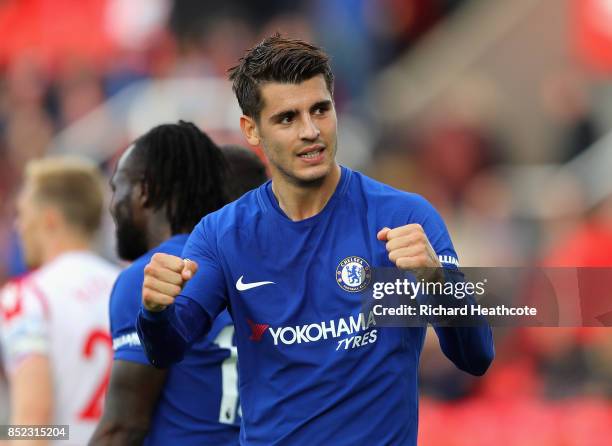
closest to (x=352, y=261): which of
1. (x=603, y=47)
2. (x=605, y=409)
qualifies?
(x=605, y=409)

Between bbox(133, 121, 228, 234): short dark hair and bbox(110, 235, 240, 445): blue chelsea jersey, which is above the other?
bbox(133, 121, 228, 234): short dark hair

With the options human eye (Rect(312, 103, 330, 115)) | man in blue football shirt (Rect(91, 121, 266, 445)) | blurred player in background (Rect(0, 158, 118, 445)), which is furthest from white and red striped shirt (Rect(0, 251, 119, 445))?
human eye (Rect(312, 103, 330, 115))

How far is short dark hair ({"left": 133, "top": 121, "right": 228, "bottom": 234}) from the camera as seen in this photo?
15.5 feet

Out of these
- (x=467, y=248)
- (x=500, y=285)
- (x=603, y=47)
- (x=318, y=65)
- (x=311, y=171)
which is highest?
(x=603, y=47)

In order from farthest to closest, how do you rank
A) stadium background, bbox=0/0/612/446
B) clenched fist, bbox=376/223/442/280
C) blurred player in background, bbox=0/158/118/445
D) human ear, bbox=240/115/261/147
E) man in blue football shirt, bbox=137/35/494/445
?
stadium background, bbox=0/0/612/446, blurred player in background, bbox=0/158/118/445, human ear, bbox=240/115/261/147, man in blue football shirt, bbox=137/35/494/445, clenched fist, bbox=376/223/442/280

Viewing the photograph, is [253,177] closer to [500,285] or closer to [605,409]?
[500,285]

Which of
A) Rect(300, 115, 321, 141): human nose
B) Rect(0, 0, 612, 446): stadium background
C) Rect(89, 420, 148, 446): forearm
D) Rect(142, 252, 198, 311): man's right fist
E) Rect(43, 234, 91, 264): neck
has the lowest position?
Rect(89, 420, 148, 446): forearm

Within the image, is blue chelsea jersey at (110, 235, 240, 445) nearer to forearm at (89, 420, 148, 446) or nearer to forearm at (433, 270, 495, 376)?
forearm at (89, 420, 148, 446)

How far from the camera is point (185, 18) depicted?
12.8 metres

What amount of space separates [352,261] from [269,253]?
0.26 m

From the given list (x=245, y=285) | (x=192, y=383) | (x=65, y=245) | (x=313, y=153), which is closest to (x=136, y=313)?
(x=192, y=383)

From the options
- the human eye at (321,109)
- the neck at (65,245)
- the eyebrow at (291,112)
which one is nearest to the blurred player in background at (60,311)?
the neck at (65,245)

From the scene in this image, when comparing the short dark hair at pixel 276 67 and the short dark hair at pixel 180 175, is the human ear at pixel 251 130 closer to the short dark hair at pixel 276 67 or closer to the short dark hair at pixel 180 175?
the short dark hair at pixel 276 67

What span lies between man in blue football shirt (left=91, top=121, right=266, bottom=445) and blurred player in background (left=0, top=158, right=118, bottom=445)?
0.81 meters
